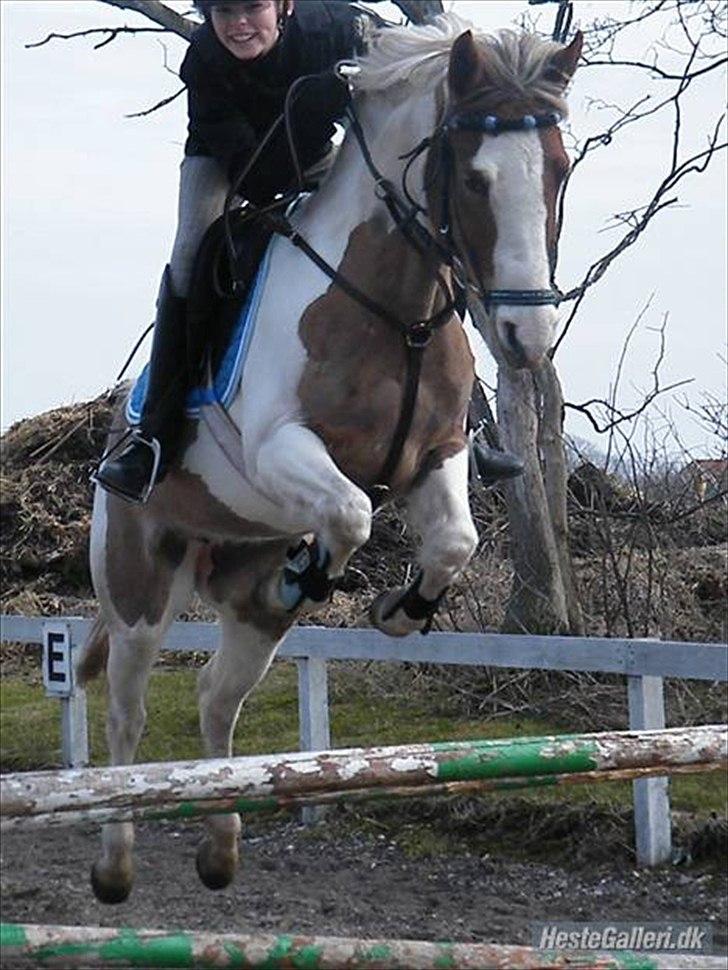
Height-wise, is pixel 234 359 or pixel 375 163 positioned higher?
pixel 375 163

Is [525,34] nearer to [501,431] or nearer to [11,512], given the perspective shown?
[501,431]

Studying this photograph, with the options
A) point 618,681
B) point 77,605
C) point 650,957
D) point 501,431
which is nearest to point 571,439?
point 501,431

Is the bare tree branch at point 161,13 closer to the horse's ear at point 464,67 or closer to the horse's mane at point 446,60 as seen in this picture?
the horse's mane at point 446,60

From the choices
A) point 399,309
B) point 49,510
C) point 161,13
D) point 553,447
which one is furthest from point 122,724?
point 49,510

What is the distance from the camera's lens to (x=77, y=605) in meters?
13.2

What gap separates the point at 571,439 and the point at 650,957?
7636 millimetres

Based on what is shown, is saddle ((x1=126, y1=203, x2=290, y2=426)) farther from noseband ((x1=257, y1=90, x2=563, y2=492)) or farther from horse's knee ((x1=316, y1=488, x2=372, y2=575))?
horse's knee ((x1=316, y1=488, x2=372, y2=575))

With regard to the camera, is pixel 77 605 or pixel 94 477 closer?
pixel 94 477

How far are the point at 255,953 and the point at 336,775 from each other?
11.5 inches

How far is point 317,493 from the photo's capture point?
14.7 ft

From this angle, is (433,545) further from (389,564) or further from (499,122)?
(389,564)

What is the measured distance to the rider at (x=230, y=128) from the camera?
4.86 metres

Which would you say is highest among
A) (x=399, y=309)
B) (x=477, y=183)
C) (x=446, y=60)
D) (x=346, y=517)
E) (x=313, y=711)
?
(x=446, y=60)

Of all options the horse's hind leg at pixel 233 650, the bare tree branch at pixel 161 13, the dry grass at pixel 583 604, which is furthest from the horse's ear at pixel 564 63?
the bare tree branch at pixel 161 13
